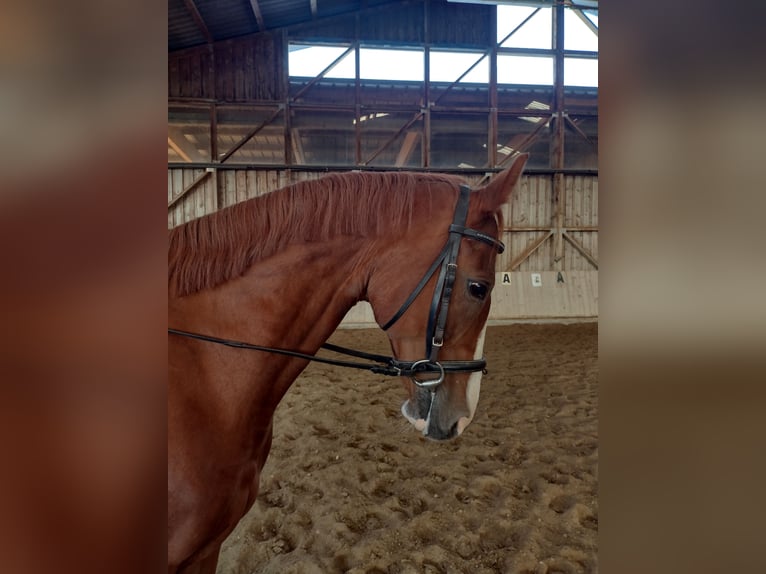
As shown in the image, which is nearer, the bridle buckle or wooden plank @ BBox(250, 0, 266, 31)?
the bridle buckle

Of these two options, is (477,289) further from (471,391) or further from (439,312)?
(471,391)

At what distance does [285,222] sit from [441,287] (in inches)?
18.5

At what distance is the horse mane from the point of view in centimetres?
109

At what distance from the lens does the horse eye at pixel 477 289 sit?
1182mm

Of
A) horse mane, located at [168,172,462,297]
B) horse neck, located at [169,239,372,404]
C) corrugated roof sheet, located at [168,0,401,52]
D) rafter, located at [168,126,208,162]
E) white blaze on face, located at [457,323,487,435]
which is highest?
corrugated roof sheet, located at [168,0,401,52]

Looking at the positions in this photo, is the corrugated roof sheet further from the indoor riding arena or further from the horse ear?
the horse ear

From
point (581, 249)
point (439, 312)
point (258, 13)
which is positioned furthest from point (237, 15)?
point (439, 312)

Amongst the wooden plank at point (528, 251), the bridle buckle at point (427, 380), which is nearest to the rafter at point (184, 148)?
the wooden plank at point (528, 251)

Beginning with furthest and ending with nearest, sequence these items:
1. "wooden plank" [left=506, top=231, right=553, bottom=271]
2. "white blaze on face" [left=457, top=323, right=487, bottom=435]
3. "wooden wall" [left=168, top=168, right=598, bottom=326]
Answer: "wooden plank" [left=506, top=231, right=553, bottom=271], "wooden wall" [left=168, top=168, right=598, bottom=326], "white blaze on face" [left=457, top=323, right=487, bottom=435]

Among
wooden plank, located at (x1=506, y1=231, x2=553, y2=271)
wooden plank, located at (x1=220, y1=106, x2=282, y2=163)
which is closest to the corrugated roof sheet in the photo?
wooden plank, located at (x1=220, y1=106, x2=282, y2=163)
